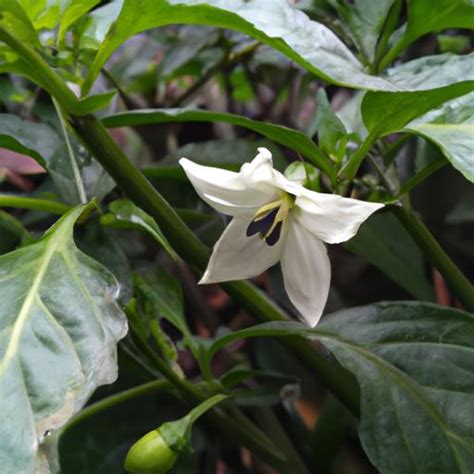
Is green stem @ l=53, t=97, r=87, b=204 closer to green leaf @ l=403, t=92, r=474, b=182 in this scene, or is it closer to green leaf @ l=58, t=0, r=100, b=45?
green leaf @ l=58, t=0, r=100, b=45

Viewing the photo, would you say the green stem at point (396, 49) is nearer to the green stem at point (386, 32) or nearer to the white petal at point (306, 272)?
the green stem at point (386, 32)

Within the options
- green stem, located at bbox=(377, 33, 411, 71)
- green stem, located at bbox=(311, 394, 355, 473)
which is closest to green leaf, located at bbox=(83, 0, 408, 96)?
green stem, located at bbox=(377, 33, 411, 71)

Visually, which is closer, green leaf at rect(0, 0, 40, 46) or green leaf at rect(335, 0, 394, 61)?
green leaf at rect(0, 0, 40, 46)

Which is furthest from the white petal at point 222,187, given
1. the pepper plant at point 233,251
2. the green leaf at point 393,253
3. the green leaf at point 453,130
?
the green leaf at point 393,253

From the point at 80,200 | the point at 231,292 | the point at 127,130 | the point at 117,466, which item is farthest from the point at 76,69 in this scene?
the point at 127,130

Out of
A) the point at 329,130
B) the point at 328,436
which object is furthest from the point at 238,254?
the point at 328,436
